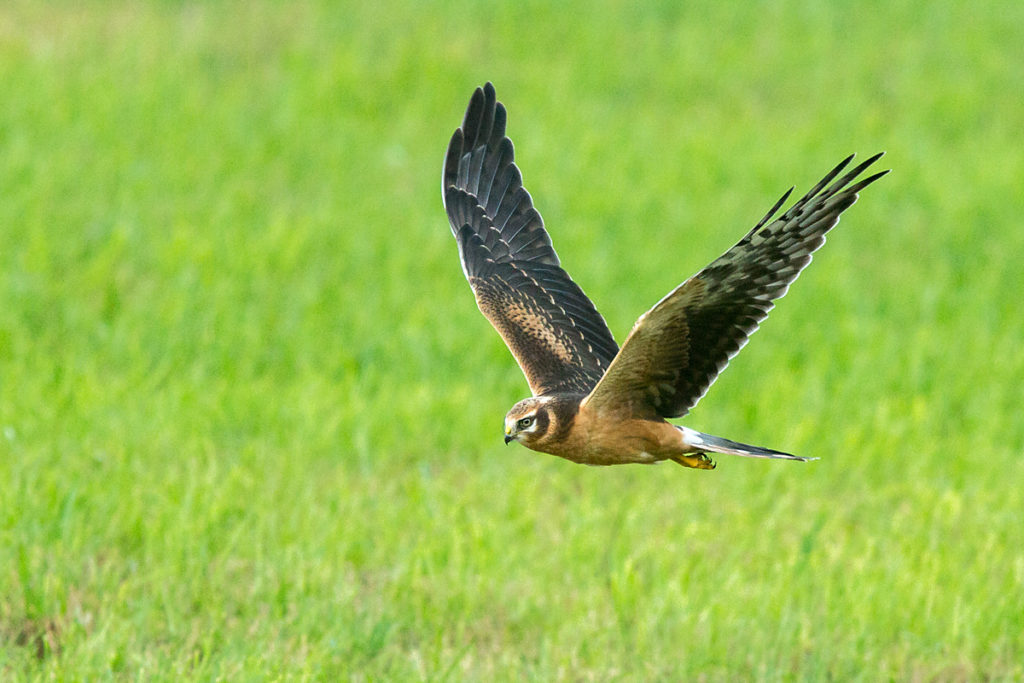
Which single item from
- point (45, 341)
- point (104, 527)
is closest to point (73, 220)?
point (45, 341)

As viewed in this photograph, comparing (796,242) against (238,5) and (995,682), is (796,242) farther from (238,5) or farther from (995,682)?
(238,5)

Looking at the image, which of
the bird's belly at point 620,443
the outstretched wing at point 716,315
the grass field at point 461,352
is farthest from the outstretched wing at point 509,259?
the grass field at point 461,352

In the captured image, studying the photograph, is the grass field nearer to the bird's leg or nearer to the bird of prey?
the bird of prey

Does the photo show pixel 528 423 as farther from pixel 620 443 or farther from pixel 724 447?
pixel 724 447

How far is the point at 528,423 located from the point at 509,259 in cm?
198

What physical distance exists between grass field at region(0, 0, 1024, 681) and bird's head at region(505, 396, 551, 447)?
145 cm

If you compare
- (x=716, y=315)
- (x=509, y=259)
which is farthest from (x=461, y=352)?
(x=716, y=315)

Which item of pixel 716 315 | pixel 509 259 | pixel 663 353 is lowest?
pixel 663 353

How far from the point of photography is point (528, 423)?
4574 mm

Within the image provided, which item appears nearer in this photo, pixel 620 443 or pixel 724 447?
pixel 724 447

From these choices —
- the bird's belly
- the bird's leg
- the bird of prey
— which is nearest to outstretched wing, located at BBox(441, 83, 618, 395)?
the bird of prey

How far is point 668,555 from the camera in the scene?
6.78 meters

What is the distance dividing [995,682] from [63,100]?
30.7ft

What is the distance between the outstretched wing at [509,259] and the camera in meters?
5.88
